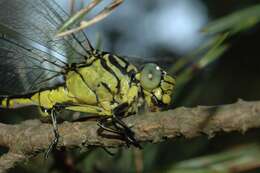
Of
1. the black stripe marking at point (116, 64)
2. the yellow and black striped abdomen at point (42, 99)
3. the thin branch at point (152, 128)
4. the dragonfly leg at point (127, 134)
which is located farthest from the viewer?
the yellow and black striped abdomen at point (42, 99)

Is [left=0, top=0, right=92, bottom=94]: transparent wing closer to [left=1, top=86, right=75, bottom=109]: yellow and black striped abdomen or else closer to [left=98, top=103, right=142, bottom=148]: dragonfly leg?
[left=1, top=86, right=75, bottom=109]: yellow and black striped abdomen

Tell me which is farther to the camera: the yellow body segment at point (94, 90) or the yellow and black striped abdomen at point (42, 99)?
the yellow and black striped abdomen at point (42, 99)

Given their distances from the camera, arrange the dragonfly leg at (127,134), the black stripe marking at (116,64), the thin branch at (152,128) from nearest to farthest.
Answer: the thin branch at (152,128) → the dragonfly leg at (127,134) → the black stripe marking at (116,64)

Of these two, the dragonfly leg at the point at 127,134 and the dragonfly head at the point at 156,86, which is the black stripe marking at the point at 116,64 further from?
the dragonfly leg at the point at 127,134

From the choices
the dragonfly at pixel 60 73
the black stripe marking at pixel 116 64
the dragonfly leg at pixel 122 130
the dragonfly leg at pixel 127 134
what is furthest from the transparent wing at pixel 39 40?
the dragonfly leg at pixel 127 134

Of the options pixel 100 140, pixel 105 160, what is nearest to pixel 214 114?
pixel 100 140

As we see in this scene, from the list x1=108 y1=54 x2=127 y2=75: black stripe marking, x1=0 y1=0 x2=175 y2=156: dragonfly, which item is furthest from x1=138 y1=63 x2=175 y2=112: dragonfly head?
x1=108 y1=54 x2=127 y2=75: black stripe marking

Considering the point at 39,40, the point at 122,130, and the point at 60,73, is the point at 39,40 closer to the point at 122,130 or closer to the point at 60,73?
the point at 60,73
